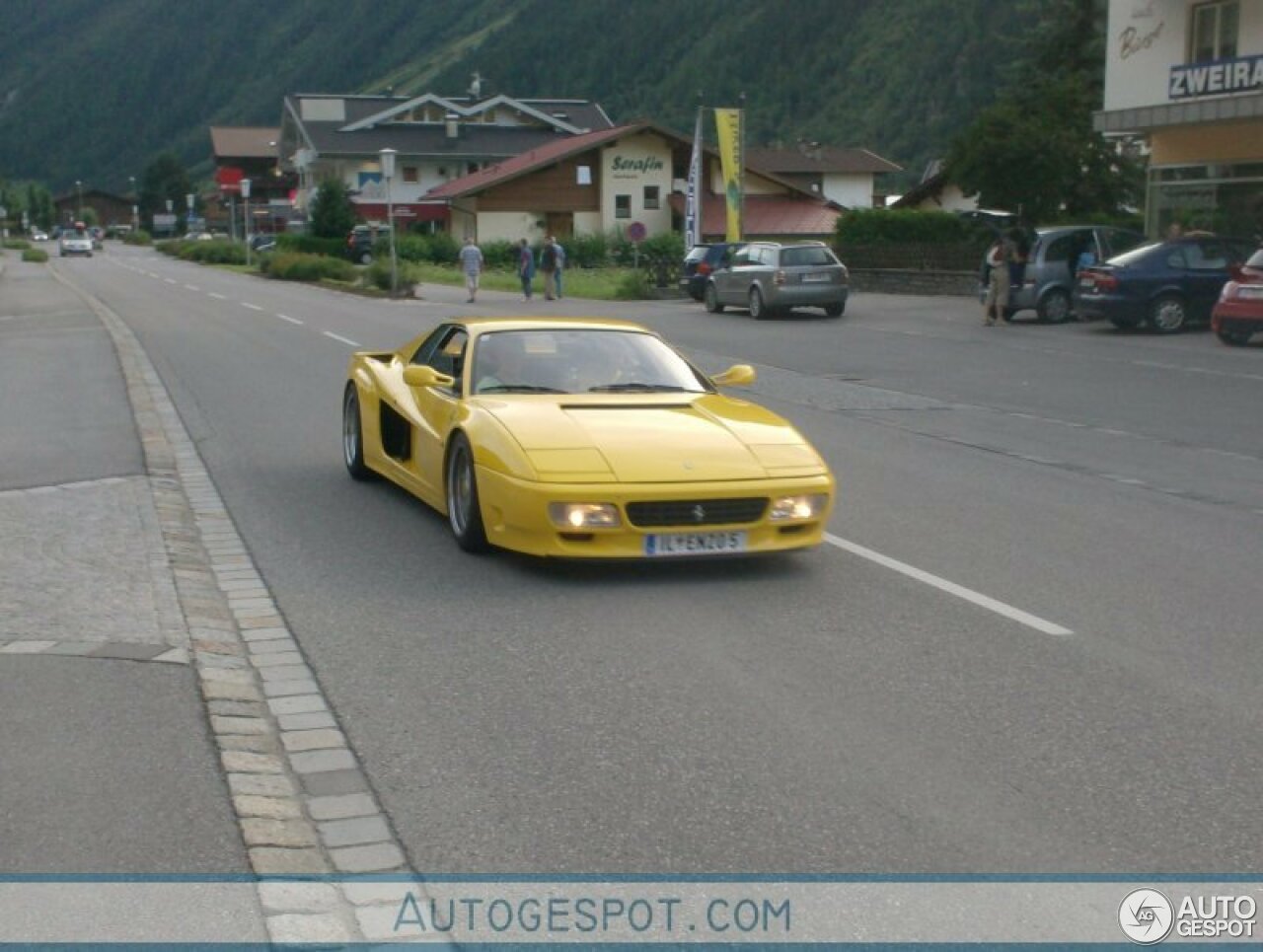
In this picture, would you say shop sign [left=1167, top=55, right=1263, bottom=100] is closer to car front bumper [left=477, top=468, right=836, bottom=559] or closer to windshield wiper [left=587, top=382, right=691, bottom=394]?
windshield wiper [left=587, top=382, right=691, bottom=394]

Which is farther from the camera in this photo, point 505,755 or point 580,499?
point 580,499

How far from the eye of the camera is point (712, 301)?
3762 cm

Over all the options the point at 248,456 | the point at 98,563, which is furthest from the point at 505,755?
the point at 248,456

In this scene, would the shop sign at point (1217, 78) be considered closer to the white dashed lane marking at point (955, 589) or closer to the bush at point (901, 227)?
the bush at point (901, 227)

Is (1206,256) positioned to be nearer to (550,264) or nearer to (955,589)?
(550,264)

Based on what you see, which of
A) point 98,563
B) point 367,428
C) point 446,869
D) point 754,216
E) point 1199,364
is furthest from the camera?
point 754,216

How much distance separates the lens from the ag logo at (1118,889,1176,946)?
13.7 ft

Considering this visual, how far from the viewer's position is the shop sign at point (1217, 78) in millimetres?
32938

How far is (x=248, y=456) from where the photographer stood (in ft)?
42.7

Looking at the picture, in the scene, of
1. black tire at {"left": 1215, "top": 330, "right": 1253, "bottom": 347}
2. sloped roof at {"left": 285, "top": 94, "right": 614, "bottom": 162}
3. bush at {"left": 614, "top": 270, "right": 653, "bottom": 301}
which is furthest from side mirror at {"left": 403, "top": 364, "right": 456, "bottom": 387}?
sloped roof at {"left": 285, "top": 94, "right": 614, "bottom": 162}

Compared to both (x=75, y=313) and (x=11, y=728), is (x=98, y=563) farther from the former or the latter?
(x=75, y=313)

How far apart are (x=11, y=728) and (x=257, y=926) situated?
1.94 metres

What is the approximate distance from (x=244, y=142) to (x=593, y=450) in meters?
159

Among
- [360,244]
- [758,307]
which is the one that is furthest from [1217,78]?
[360,244]
